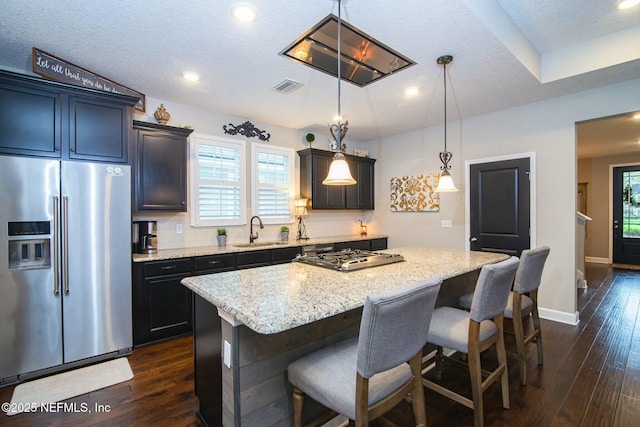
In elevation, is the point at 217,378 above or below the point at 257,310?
below

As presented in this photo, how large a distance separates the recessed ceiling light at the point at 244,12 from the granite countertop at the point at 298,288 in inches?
69.3

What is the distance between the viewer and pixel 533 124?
3850 millimetres

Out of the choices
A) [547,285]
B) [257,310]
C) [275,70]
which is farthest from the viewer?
[547,285]

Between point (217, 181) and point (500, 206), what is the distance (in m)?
3.87

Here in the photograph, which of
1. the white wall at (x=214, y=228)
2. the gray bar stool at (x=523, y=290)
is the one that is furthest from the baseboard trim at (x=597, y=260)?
the gray bar stool at (x=523, y=290)

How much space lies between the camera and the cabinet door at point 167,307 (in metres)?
3.09

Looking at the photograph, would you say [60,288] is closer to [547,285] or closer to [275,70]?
[275,70]

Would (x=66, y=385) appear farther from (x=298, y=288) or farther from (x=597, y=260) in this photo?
(x=597, y=260)

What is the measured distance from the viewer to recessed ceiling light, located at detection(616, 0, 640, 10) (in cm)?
228

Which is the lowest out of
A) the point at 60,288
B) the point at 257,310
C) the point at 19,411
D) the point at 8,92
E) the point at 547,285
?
the point at 19,411

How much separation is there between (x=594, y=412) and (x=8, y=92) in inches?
193

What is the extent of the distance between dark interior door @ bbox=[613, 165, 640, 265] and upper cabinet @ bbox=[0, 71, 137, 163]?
1001cm

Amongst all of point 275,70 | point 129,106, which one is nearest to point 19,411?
point 129,106

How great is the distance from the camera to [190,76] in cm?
300
